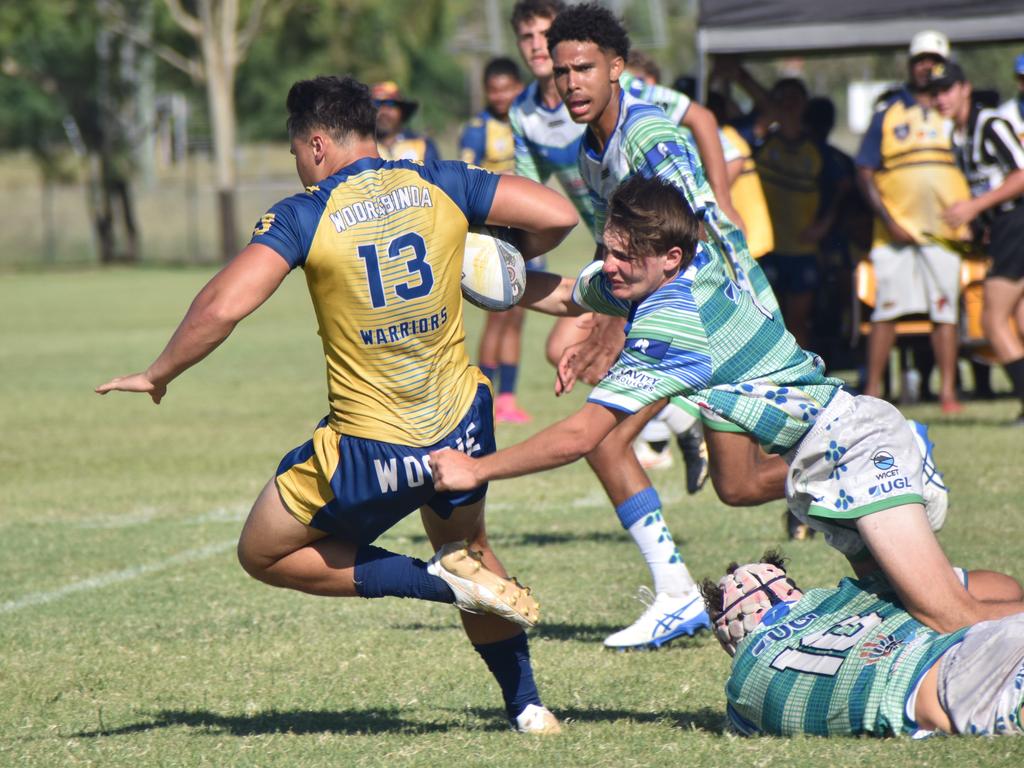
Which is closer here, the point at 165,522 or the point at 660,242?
the point at 660,242

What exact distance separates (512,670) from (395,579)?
454 mm

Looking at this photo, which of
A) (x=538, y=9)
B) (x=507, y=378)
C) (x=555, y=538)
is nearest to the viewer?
(x=538, y=9)

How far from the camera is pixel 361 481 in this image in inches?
167

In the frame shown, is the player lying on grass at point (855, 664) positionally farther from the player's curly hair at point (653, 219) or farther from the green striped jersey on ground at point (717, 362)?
the player's curly hair at point (653, 219)

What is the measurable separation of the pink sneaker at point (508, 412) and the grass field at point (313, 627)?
0.75 feet

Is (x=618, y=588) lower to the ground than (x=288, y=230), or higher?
lower

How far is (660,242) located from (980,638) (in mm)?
1341

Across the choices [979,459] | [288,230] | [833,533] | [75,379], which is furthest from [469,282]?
[75,379]

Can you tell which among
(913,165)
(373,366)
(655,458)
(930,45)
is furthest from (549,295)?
(913,165)

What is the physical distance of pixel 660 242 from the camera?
4172 mm

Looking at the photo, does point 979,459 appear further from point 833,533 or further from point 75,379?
point 75,379

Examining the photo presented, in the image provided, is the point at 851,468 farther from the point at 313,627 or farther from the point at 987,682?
the point at 313,627

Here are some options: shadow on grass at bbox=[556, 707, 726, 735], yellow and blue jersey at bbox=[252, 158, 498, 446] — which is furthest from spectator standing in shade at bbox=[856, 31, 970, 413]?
yellow and blue jersey at bbox=[252, 158, 498, 446]

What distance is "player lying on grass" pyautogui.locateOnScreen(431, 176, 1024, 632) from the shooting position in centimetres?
397
